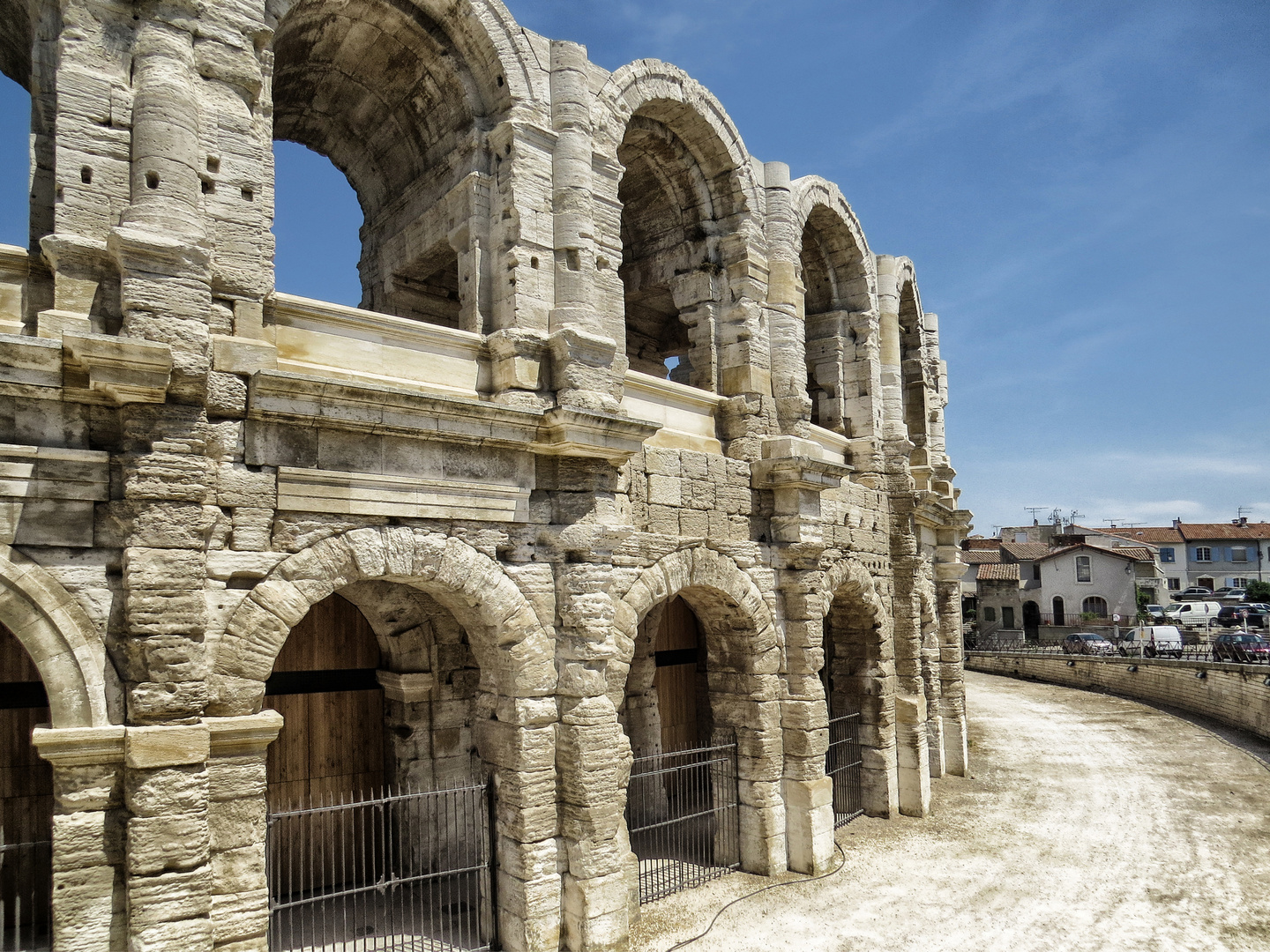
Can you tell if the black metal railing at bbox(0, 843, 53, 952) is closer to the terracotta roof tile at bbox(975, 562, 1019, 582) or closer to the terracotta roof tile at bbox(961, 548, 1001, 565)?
the terracotta roof tile at bbox(975, 562, 1019, 582)

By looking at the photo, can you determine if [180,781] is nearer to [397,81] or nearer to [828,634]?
[397,81]

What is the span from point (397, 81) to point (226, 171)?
3114 mm

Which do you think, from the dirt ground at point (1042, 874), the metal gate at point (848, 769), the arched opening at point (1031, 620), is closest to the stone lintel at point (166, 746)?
the dirt ground at point (1042, 874)

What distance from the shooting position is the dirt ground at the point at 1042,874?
8617mm

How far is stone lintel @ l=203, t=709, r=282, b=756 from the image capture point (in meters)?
6.11

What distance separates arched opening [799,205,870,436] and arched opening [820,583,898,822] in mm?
3058

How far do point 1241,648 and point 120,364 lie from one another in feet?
93.8

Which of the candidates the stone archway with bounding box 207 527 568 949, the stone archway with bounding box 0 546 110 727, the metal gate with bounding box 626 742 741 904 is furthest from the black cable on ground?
the stone archway with bounding box 0 546 110 727

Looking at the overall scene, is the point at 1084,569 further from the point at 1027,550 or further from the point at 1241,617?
the point at 1241,617

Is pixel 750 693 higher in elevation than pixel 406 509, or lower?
lower

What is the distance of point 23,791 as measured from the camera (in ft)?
24.3

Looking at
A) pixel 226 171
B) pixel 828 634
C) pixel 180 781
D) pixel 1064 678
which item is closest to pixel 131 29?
pixel 226 171

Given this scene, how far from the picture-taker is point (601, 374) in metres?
8.46

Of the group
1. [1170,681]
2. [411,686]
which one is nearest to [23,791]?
[411,686]
